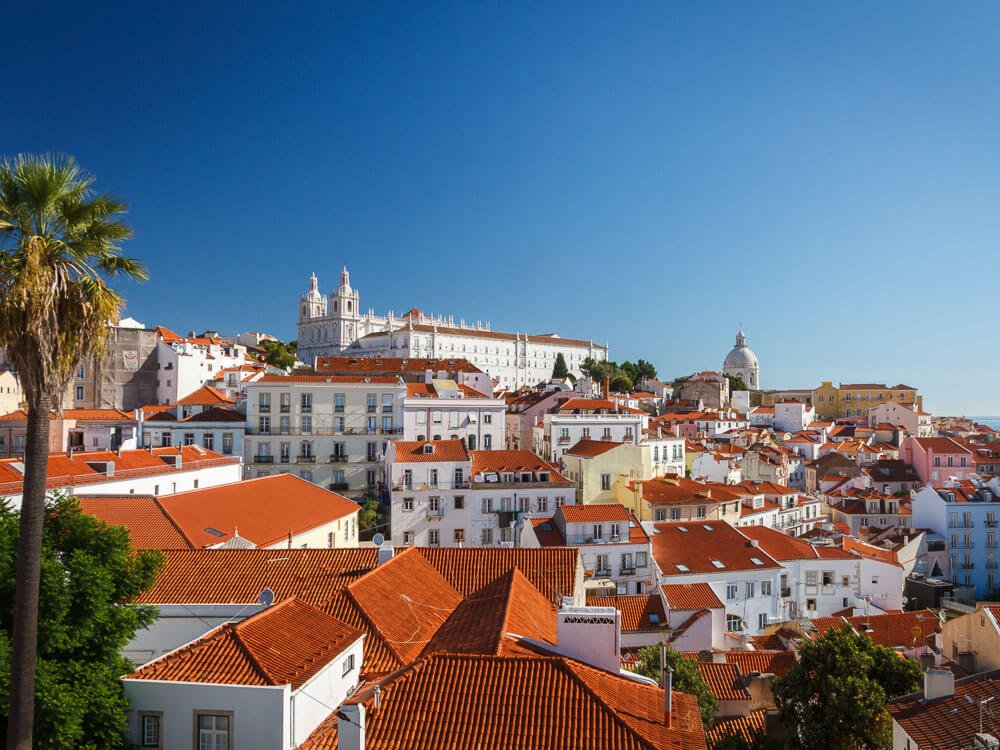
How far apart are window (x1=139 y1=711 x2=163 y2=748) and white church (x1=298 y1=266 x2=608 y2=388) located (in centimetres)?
12715

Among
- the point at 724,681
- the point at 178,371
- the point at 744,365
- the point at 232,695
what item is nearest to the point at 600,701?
the point at 232,695

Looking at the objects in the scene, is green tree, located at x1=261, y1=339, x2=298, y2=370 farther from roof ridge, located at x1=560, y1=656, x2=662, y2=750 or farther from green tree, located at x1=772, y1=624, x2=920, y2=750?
roof ridge, located at x1=560, y1=656, x2=662, y2=750

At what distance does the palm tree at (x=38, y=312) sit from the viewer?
302 inches

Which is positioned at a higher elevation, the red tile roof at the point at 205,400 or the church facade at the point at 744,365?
the church facade at the point at 744,365

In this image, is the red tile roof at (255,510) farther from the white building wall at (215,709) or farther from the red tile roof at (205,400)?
the red tile roof at (205,400)

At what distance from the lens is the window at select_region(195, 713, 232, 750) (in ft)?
28.5

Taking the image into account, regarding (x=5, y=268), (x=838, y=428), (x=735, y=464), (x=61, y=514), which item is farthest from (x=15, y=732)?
(x=838, y=428)

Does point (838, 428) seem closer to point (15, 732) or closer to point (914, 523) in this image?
point (914, 523)

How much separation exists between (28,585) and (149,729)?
2.58 metres

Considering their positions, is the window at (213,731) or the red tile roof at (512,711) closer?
the red tile roof at (512,711)

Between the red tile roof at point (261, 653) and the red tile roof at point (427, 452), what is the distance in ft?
87.7

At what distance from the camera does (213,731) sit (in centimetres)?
870

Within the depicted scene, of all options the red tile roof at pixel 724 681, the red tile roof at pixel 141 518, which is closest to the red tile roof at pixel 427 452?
the red tile roof at pixel 141 518

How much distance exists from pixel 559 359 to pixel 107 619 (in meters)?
141
